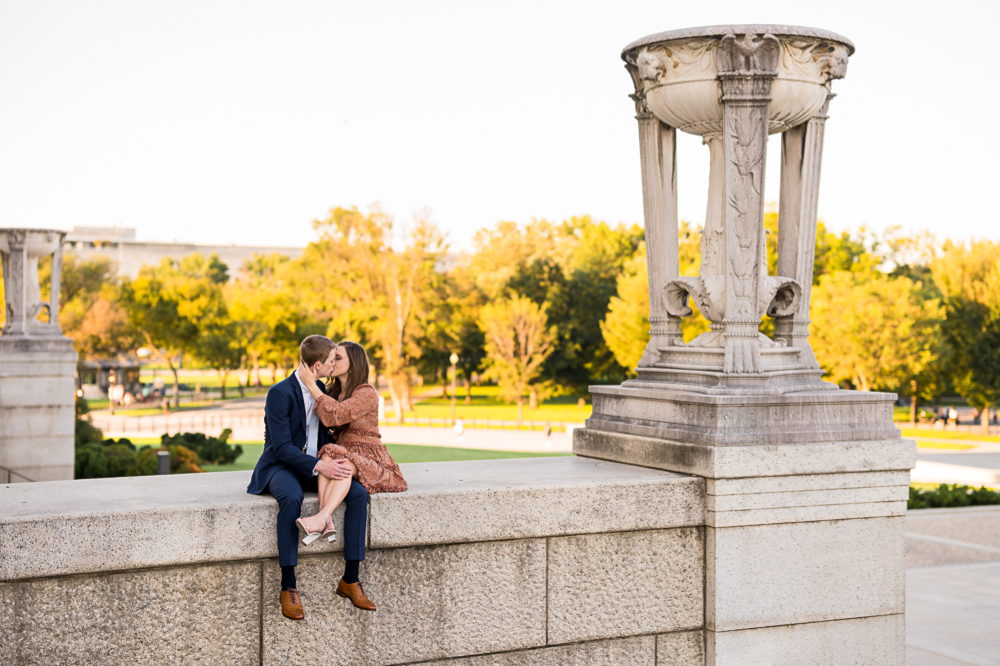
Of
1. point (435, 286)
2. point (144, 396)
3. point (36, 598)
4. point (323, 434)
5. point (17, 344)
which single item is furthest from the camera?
point (144, 396)

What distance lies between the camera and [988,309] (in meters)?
47.4

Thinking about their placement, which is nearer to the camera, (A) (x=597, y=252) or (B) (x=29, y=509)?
(B) (x=29, y=509)

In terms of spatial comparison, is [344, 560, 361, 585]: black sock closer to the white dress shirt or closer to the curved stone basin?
the white dress shirt

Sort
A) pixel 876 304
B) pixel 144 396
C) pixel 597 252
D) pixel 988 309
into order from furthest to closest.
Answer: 1. pixel 597 252
2. pixel 144 396
3. pixel 988 309
4. pixel 876 304

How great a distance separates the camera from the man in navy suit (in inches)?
173

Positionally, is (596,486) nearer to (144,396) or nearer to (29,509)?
(29,509)

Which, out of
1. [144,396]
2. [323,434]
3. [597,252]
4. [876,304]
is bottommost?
[144,396]

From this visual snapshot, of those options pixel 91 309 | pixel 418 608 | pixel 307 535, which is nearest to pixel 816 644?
pixel 418 608

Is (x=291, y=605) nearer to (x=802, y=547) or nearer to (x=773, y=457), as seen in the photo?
(x=773, y=457)

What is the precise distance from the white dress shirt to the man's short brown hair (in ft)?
0.33

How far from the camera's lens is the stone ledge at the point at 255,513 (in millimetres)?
4105

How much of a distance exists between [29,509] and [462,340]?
6148 cm

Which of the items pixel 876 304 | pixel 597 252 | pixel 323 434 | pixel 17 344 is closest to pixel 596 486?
pixel 323 434

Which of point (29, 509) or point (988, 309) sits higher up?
point (988, 309)
